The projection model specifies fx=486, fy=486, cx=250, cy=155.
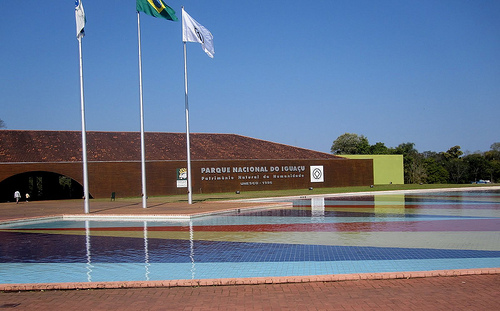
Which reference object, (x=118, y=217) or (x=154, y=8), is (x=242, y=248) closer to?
(x=118, y=217)

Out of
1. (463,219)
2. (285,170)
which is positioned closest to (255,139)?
(285,170)

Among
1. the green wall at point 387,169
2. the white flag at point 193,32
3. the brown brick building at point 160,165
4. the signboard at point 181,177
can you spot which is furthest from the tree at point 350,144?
the white flag at point 193,32

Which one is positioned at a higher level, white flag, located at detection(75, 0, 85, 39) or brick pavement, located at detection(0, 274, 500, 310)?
white flag, located at detection(75, 0, 85, 39)

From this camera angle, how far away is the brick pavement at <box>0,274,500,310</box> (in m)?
6.45

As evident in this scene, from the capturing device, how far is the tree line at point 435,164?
76.0m

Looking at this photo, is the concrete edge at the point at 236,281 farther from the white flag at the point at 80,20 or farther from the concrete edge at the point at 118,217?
the white flag at the point at 80,20

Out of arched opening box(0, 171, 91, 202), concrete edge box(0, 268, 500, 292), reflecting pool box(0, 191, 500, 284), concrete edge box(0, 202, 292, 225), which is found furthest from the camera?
arched opening box(0, 171, 91, 202)

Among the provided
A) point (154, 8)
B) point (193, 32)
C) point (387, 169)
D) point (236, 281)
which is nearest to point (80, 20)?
point (154, 8)

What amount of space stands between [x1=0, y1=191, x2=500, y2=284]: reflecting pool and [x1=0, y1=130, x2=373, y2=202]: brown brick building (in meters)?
22.0

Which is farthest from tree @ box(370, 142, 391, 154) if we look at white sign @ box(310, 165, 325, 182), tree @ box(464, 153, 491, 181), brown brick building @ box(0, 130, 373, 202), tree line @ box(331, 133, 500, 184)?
white sign @ box(310, 165, 325, 182)

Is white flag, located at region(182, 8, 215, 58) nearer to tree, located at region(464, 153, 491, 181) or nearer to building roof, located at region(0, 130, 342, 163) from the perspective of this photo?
building roof, located at region(0, 130, 342, 163)

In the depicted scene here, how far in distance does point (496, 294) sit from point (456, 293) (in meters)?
0.53

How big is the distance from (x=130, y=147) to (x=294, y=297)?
39696 millimetres

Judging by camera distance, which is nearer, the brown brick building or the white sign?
the brown brick building
